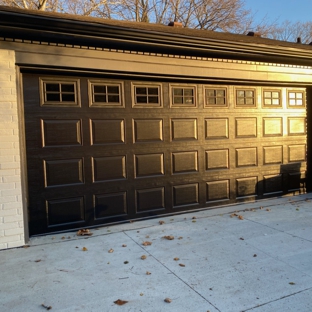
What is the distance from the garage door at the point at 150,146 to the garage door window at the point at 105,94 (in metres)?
0.02

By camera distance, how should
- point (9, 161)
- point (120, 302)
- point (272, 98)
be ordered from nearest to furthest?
point (120, 302)
point (9, 161)
point (272, 98)

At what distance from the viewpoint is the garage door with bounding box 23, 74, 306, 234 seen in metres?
4.84

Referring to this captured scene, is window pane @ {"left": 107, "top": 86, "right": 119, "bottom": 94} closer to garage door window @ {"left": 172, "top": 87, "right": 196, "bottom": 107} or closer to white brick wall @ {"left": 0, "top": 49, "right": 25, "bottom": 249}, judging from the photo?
garage door window @ {"left": 172, "top": 87, "right": 196, "bottom": 107}

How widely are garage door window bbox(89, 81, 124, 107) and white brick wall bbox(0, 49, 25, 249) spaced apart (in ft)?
4.00

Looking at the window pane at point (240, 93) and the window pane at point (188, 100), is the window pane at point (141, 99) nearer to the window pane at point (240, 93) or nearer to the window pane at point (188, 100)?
the window pane at point (188, 100)

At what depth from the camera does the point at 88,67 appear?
485cm

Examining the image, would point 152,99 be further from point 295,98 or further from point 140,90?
point 295,98

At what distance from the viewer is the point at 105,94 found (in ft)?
17.2

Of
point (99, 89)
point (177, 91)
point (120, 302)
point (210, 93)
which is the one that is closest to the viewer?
point (120, 302)

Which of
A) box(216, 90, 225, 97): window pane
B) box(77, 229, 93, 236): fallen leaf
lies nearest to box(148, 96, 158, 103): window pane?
box(216, 90, 225, 97): window pane

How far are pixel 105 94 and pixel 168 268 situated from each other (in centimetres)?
299

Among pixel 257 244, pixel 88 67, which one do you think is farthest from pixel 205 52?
pixel 257 244

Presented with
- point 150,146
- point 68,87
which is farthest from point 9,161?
point 150,146

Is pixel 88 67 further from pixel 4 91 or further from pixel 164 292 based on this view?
pixel 164 292
